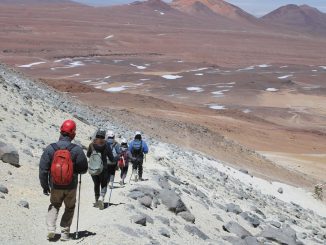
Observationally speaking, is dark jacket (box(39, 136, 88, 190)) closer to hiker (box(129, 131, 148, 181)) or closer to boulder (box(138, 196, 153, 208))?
boulder (box(138, 196, 153, 208))

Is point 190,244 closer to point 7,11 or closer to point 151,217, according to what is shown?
point 151,217

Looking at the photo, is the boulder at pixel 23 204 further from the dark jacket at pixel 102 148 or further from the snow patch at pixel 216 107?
the snow patch at pixel 216 107

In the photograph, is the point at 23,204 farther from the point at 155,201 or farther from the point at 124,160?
the point at 124,160

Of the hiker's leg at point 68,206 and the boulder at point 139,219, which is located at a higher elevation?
the hiker's leg at point 68,206

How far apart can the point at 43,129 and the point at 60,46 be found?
265 feet

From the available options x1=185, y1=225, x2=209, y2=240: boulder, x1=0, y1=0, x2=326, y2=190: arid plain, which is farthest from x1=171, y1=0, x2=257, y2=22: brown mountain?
x1=185, y1=225, x2=209, y2=240: boulder

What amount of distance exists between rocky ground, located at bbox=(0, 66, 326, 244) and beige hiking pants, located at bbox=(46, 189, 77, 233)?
21 cm

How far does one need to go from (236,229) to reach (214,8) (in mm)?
187416

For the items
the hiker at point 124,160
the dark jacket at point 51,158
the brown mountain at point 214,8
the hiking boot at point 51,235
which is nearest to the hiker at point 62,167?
the dark jacket at point 51,158

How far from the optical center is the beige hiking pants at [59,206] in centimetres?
604

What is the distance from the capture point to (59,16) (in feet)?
446

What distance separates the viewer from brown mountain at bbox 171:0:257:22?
18338 cm

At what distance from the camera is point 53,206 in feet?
20.3

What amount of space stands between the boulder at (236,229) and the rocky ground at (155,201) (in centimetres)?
1
